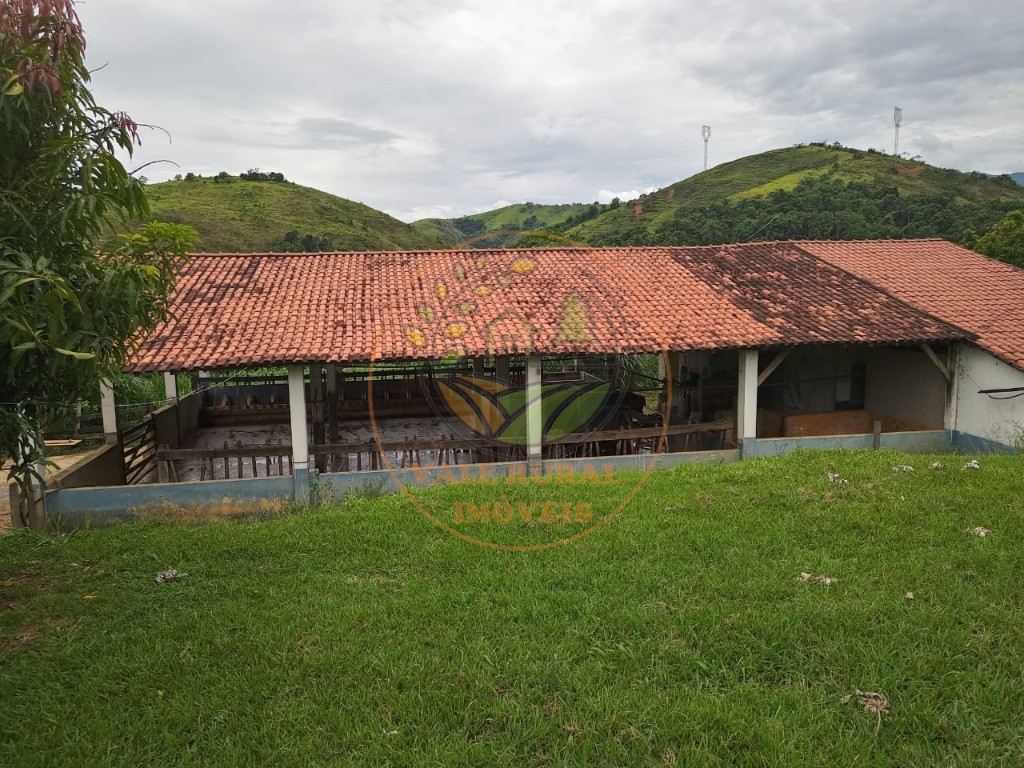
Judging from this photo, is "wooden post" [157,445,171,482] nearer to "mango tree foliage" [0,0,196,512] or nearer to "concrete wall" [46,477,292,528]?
"concrete wall" [46,477,292,528]

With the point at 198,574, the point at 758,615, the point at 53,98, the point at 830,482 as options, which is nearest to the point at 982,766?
the point at 758,615

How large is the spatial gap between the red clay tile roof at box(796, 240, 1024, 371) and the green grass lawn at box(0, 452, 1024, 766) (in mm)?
5323

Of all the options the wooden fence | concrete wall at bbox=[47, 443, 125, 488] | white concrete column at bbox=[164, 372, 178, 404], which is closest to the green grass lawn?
concrete wall at bbox=[47, 443, 125, 488]

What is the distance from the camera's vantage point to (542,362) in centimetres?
1251

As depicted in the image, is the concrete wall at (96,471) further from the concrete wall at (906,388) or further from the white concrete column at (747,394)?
the concrete wall at (906,388)

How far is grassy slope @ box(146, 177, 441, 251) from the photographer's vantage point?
138 ft

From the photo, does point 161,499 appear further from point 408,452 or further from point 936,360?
point 936,360

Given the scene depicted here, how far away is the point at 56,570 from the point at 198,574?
1653 millimetres

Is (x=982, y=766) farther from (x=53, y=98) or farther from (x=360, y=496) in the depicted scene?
(x=360, y=496)

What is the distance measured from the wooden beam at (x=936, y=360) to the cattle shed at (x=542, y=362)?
148mm

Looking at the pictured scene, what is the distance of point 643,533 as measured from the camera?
7.04 metres

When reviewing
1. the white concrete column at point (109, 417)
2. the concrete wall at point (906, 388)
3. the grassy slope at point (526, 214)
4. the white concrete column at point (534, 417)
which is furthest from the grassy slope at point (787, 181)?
the white concrete column at point (109, 417)

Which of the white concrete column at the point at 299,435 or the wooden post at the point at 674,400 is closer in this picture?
the white concrete column at the point at 299,435

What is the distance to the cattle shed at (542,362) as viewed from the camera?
10070 mm
